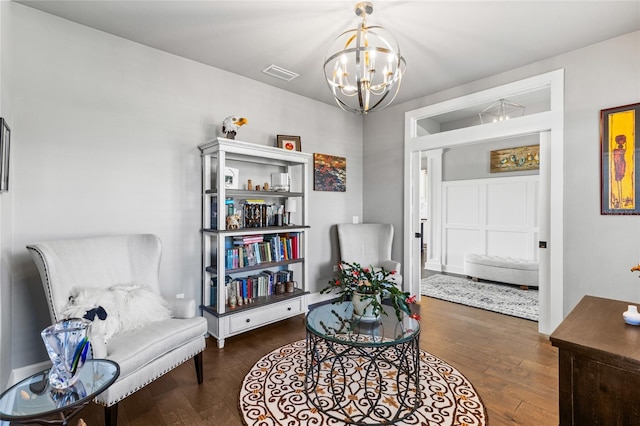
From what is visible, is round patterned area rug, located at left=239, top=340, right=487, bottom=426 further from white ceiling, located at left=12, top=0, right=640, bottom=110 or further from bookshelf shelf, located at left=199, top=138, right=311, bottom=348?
white ceiling, located at left=12, top=0, right=640, bottom=110

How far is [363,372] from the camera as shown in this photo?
2.37 metres

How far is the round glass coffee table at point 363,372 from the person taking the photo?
6.15 ft

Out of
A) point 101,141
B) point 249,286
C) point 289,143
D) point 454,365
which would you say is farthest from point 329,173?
point 454,365

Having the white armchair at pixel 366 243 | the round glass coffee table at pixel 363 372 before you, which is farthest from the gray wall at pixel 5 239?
the white armchair at pixel 366 243

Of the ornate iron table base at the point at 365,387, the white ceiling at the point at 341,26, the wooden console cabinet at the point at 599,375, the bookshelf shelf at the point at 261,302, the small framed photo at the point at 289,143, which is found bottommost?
the ornate iron table base at the point at 365,387

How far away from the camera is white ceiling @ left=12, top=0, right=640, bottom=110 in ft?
7.49

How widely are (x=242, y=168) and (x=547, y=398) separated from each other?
3.30m

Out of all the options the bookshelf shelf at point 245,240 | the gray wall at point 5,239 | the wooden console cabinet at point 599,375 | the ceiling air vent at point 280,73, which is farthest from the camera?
the ceiling air vent at point 280,73

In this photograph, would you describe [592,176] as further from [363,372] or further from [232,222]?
[232,222]

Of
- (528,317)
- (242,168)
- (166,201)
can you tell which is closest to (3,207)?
(166,201)

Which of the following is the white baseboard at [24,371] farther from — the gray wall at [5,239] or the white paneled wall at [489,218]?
the white paneled wall at [489,218]

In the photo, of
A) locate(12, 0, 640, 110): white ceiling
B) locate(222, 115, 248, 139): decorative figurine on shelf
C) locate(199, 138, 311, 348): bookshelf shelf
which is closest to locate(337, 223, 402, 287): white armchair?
locate(199, 138, 311, 348): bookshelf shelf

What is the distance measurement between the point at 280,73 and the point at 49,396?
323cm

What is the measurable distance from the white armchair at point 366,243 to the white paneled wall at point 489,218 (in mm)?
2351
